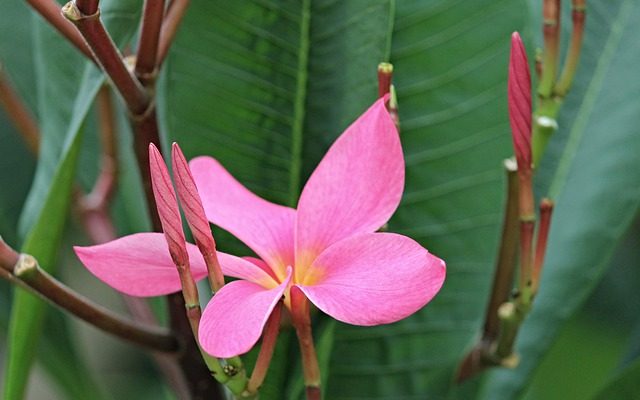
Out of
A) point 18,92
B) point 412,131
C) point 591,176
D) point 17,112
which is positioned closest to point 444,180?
point 412,131

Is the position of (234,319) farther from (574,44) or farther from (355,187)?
(574,44)

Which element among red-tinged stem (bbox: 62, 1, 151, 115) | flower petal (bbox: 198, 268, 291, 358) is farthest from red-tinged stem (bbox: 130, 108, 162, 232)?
flower petal (bbox: 198, 268, 291, 358)

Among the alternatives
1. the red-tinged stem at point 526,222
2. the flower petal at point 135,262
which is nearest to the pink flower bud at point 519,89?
the red-tinged stem at point 526,222

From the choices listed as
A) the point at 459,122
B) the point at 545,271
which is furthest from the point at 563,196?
the point at 459,122

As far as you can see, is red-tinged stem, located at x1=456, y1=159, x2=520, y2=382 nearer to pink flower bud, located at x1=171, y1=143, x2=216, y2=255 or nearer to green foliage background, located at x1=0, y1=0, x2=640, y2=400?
green foliage background, located at x1=0, y1=0, x2=640, y2=400

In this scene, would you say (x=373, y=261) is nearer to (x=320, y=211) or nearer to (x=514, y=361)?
(x=320, y=211)
